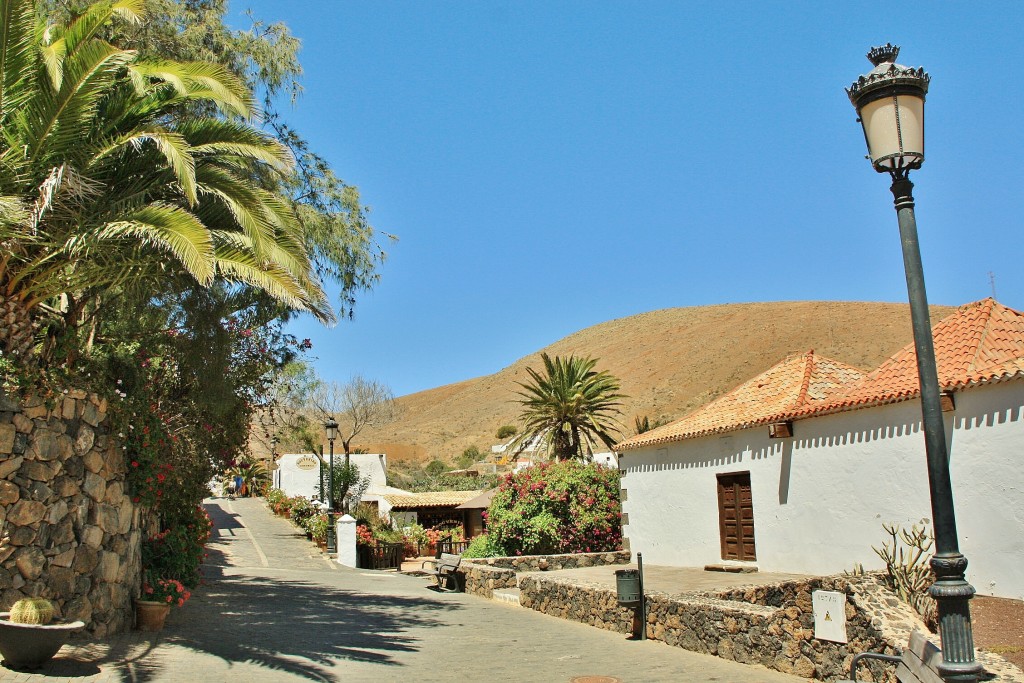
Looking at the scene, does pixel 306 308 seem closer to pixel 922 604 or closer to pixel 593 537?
pixel 922 604

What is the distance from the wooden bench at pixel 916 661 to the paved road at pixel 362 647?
3.39m

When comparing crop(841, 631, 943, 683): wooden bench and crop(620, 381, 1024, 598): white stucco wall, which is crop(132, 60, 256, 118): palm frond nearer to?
crop(841, 631, 943, 683): wooden bench

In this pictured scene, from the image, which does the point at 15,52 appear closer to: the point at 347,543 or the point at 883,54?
the point at 883,54

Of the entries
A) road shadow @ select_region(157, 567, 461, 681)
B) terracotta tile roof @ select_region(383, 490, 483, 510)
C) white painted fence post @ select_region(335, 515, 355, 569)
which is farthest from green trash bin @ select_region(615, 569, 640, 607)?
terracotta tile roof @ select_region(383, 490, 483, 510)

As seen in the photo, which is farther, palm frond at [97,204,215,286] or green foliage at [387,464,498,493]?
green foliage at [387,464,498,493]

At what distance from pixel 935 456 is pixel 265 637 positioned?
9045 millimetres

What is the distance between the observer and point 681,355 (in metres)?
89.9

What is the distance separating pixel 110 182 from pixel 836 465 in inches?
449

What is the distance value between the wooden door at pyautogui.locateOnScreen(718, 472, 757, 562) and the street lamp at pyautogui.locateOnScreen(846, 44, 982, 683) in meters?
11.5

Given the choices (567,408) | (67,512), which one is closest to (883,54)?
(67,512)

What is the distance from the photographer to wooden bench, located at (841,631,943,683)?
521cm

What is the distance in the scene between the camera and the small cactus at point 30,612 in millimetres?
7992

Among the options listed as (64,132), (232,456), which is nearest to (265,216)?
(64,132)

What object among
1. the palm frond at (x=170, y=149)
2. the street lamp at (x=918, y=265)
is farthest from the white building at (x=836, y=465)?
the palm frond at (x=170, y=149)
